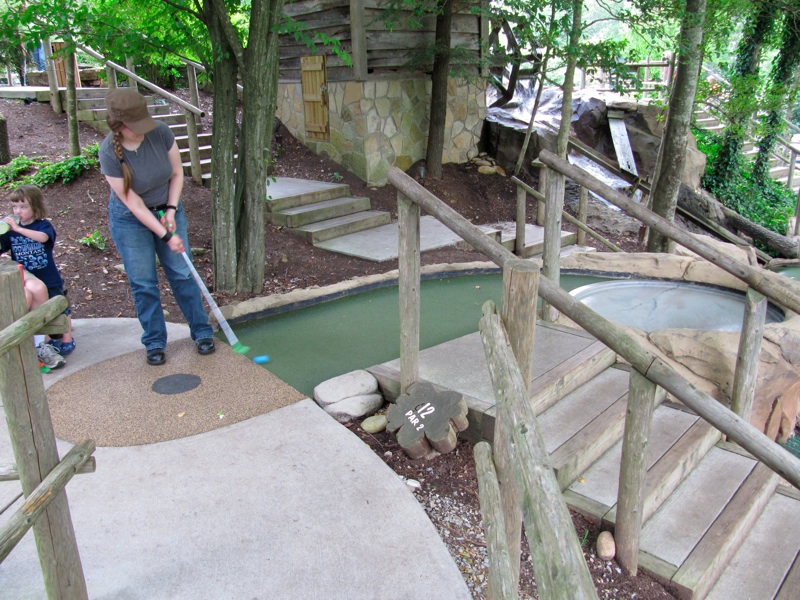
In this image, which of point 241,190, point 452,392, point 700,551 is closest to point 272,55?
point 241,190

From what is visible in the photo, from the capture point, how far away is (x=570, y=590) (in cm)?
104

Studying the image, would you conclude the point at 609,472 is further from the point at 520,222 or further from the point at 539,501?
the point at 520,222

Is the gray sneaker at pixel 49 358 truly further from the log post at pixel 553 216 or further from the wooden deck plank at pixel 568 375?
the log post at pixel 553 216

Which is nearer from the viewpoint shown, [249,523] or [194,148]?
[249,523]

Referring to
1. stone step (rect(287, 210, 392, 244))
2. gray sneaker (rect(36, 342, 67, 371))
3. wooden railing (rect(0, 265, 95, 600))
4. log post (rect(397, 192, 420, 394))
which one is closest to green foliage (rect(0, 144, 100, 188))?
stone step (rect(287, 210, 392, 244))

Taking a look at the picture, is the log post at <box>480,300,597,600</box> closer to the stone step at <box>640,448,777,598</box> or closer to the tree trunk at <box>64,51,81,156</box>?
the stone step at <box>640,448,777,598</box>

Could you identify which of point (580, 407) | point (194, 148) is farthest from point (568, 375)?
point (194, 148)

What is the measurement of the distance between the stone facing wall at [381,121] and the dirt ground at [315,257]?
0.70ft

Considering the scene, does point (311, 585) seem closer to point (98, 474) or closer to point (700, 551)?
point (98, 474)

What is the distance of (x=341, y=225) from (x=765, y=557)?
17.4ft

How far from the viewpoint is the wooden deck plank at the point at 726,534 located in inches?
96.6

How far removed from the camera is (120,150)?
315cm

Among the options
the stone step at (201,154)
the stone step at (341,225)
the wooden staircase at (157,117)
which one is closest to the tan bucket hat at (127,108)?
the stone step at (341,225)

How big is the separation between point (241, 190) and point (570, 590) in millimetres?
4327
